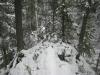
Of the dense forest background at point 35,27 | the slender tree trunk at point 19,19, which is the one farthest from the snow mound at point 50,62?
the slender tree trunk at point 19,19

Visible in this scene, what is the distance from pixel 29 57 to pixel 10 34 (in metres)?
7.04

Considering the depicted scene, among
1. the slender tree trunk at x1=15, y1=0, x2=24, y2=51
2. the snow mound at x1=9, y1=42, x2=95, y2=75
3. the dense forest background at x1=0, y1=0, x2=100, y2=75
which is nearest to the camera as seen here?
the snow mound at x1=9, y1=42, x2=95, y2=75

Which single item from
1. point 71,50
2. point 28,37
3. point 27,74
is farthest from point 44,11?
point 27,74

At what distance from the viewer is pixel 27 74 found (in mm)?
9445

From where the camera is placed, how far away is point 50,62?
9531 millimetres

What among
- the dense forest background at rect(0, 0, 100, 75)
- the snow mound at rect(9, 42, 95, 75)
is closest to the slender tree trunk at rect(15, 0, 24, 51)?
the dense forest background at rect(0, 0, 100, 75)

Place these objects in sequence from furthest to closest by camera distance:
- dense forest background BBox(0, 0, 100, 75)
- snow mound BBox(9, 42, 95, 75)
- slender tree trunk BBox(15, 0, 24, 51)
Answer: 1. dense forest background BBox(0, 0, 100, 75)
2. slender tree trunk BBox(15, 0, 24, 51)
3. snow mound BBox(9, 42, 95, 75)

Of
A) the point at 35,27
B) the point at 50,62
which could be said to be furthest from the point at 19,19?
the point at 35,27

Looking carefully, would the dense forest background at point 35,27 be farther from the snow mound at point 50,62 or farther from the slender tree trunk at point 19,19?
the snow mound at point 50,62

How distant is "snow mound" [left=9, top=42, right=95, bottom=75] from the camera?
9.36 meters

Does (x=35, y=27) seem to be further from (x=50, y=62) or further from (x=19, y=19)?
(x=50, y=62)

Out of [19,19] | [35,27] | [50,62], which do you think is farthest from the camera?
[35,27]

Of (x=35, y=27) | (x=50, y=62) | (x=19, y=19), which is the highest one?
(x=19, y=19)

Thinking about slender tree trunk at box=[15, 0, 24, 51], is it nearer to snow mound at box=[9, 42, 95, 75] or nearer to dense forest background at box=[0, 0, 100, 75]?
dense forest background at box=[0, 0, 100, 75]
